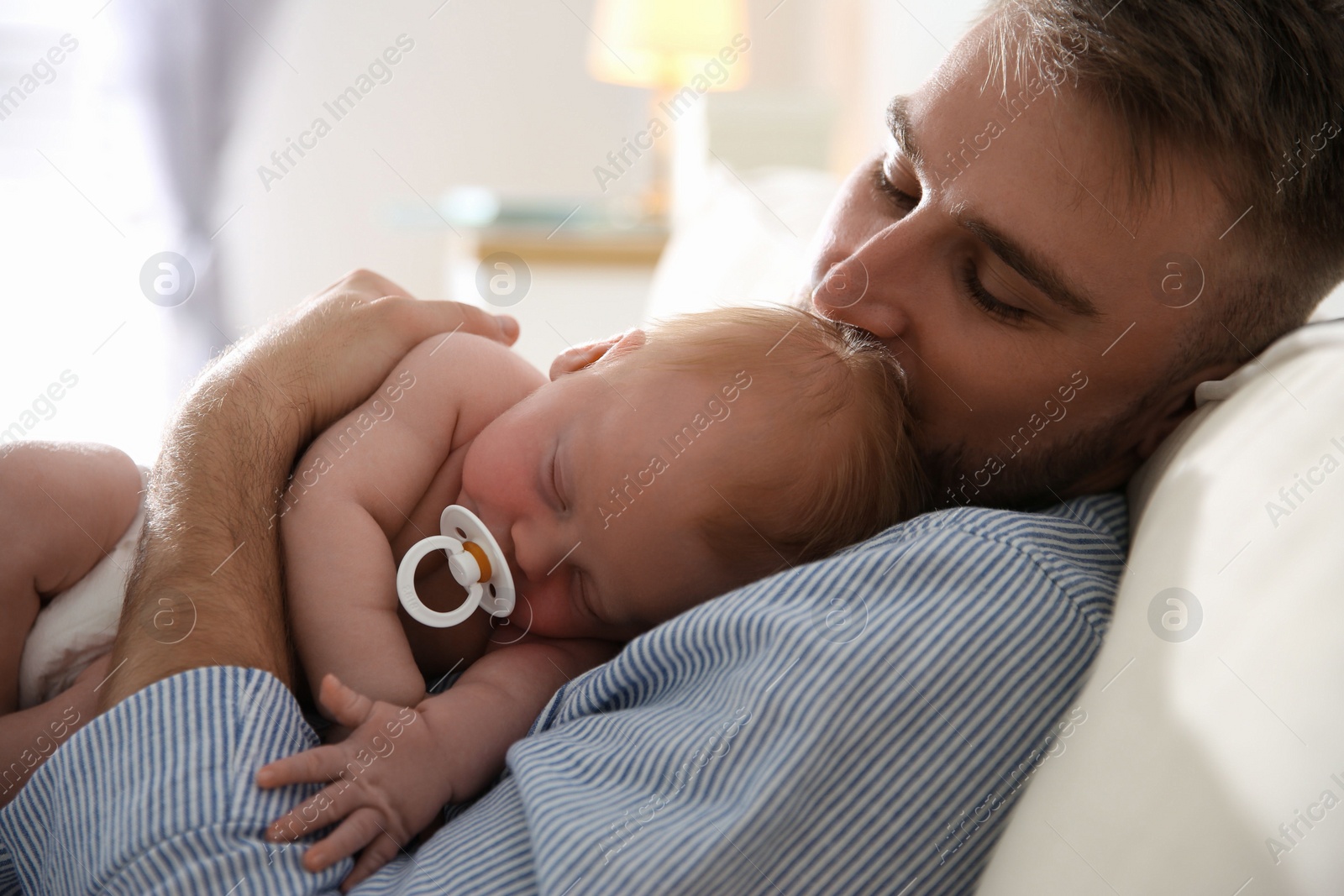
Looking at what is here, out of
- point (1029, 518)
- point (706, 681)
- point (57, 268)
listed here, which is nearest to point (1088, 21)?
point (1029, 518)

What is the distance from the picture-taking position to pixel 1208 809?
54cm

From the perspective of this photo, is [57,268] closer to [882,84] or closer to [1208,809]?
[882,84]

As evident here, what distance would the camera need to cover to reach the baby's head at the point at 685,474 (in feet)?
2.97

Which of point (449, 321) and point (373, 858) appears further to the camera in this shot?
point (449, 321)

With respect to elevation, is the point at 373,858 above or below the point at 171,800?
below

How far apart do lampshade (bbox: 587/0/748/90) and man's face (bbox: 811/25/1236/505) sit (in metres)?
2.85

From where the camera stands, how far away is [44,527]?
3.03 feet

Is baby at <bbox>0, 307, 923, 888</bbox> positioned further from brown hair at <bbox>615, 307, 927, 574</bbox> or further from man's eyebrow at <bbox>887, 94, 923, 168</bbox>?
man's eyebrow at <bbox>887, 94, 923, 168</bbox>

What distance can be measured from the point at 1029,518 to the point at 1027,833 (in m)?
0.28

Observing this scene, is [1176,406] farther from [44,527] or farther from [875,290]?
[44,527]

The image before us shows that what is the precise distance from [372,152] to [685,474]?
4057 millimetres

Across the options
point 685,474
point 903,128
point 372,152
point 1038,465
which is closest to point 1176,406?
point 1038,465

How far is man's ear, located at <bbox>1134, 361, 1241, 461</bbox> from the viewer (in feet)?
3.36

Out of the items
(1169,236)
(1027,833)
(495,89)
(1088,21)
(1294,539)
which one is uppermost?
(495,89)
